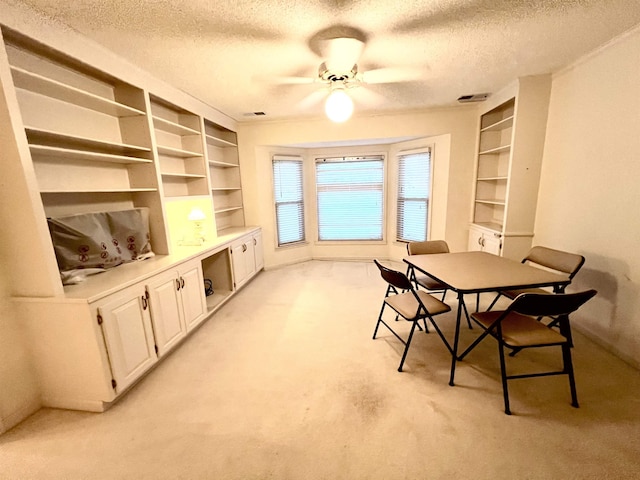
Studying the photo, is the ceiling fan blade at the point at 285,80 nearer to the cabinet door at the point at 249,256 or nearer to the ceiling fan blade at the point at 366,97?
the ceiling fan blade at the point at 366,97

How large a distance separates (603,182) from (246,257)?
393cm

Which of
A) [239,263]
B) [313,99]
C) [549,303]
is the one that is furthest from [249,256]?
[549,303]

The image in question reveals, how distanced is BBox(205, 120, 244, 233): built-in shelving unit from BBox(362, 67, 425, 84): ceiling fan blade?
2.37 m

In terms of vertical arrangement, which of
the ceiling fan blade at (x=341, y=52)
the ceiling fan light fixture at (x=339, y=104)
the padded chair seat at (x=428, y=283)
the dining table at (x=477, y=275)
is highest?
the ceiling fan blade at (x=341, y=52)

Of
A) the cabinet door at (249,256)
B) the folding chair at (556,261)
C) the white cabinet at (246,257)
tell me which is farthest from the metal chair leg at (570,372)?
the cabinet door at (249,256)

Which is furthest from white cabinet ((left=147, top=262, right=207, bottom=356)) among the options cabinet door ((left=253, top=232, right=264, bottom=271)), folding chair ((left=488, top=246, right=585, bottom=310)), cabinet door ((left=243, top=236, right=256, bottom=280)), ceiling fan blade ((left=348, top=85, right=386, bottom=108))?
folding chair ((left=488, top=246, right=585, bottom=310))

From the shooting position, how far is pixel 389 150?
4.76 metres

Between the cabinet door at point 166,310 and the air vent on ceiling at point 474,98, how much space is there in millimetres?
3964

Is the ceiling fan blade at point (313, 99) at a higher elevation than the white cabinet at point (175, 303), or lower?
higher

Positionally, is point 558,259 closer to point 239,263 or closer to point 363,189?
point 363,189

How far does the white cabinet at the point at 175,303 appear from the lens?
2148 millimetres

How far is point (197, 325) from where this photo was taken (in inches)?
107

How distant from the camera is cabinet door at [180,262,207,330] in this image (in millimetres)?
2502

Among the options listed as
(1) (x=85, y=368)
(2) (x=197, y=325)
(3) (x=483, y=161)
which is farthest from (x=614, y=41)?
(1) (x=85, y=368)
